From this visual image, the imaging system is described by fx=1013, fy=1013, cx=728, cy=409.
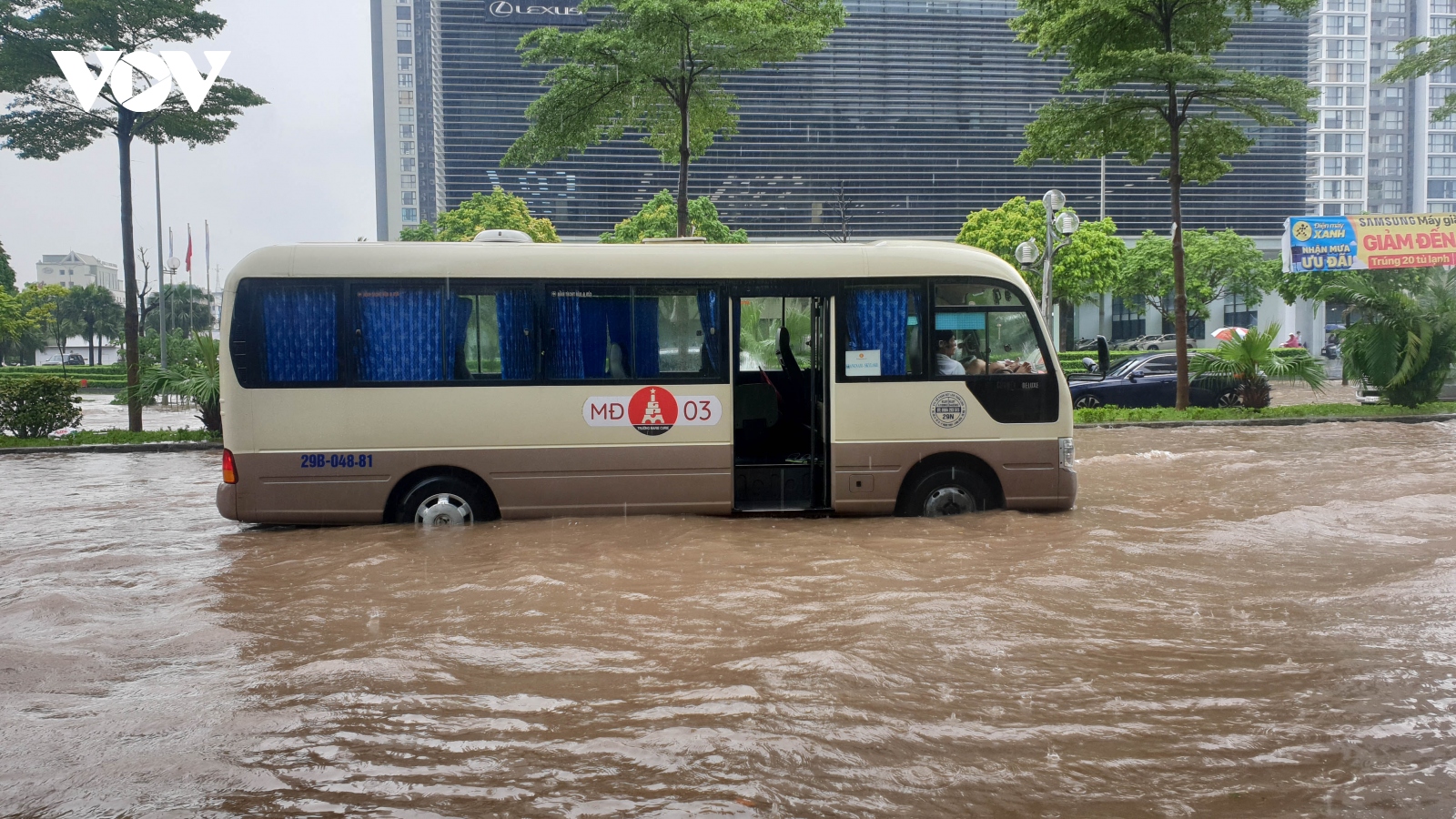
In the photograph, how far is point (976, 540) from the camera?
28.5ft

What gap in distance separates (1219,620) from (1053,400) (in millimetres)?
3396

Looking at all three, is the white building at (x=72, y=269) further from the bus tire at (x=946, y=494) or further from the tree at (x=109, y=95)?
the bus tire at (x=946, y=494)

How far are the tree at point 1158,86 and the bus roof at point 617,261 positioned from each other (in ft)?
38.5

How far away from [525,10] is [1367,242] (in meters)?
65.1

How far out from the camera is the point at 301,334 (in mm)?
9109

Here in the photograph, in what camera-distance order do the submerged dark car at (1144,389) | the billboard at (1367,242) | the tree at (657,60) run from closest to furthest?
the tree at (657,60) → the submerged dark car at (1144,389) → the billboard at (1367,242)

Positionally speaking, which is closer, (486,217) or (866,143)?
(486,217)

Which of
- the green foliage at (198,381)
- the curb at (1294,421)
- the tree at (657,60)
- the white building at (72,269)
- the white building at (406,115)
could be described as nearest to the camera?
the tree at (657,60)

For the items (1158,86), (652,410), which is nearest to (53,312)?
(1158,86)

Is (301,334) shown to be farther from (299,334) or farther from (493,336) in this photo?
(493,336)

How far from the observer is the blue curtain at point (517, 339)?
365 inches

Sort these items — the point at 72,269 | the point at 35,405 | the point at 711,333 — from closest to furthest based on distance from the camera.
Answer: the point at 711,333 → the point at 35,405 → the point at 72,269

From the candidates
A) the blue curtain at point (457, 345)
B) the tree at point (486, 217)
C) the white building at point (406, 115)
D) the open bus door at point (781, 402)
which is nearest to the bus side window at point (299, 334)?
the blue curtain at point (457, 345)

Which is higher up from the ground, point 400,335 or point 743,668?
point 400,335
